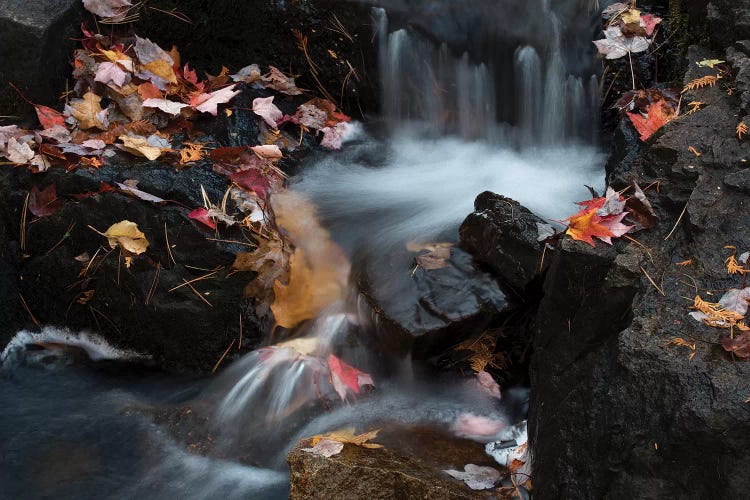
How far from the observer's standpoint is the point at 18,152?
151 inches

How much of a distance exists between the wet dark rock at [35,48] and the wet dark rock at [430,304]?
7.22 feet

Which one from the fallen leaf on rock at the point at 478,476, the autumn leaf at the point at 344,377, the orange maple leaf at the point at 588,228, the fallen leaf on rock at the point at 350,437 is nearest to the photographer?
the orange maple leaf at the point at 588,228

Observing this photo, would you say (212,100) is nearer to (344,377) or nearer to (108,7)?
(108,7)

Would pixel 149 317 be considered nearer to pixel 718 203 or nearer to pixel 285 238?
pixel 285 238

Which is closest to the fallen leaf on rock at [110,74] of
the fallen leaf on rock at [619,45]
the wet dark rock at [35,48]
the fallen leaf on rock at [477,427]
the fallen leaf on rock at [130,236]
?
the wet dark rock at [35,48]

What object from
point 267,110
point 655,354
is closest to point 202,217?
point 267,110

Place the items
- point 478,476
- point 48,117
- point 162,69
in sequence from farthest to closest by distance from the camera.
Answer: point 162,69, point 48,117, point 478,476

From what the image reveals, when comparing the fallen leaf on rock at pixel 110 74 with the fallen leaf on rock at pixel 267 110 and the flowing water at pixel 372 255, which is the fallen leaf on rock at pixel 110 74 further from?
the flowing water at pixel 372 255

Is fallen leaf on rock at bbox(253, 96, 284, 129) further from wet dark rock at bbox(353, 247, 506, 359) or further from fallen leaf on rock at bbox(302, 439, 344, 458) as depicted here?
fallen leaf on rock at bbox(302, 439, 344, 458)

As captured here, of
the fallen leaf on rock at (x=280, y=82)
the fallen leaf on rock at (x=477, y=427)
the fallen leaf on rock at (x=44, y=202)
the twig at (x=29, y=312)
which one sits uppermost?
the fallen leaf on rock at (x=280, y=82)

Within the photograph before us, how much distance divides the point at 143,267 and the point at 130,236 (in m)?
0.16

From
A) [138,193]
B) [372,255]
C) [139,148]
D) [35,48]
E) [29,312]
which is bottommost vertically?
[29,312]

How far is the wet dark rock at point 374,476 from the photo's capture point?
2.71 m

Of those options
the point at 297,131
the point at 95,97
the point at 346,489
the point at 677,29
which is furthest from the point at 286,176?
the point at 677,29
